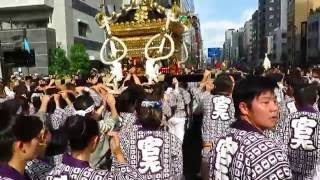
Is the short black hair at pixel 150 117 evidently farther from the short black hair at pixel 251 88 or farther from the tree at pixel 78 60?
the tree at pixel 78 60

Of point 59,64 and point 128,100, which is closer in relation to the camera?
point 128,100

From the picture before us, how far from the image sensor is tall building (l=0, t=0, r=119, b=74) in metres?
33.7

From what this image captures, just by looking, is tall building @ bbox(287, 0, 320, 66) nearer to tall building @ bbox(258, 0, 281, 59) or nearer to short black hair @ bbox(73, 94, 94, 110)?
tall building @ bbox(258, 0, 281, 59)

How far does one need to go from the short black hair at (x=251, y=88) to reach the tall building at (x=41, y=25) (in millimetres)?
30435

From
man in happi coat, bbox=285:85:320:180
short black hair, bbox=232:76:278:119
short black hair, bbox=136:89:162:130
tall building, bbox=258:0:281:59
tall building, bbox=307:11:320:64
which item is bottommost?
man in happi coat, bbox=285:85:320:180

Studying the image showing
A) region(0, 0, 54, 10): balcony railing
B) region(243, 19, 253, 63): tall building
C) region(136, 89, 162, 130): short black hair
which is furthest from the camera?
region(243, 19, 253, 63): tall building

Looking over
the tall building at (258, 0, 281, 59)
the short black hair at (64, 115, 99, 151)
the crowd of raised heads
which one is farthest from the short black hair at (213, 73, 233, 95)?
the tall building at (258, 0, 281, 59)

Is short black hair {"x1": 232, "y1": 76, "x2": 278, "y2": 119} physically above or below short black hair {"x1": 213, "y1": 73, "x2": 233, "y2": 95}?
above

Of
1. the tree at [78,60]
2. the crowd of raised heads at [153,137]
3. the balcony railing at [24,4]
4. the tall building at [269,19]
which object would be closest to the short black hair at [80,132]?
the crowd of raised heads at [153,137]

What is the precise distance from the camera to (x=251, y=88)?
279cm

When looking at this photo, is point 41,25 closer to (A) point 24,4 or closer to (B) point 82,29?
(A) point 24,4

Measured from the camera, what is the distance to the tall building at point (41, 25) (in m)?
33.7

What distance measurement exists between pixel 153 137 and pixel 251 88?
1329 mm

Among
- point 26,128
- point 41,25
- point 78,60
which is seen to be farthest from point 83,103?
point 41,25
